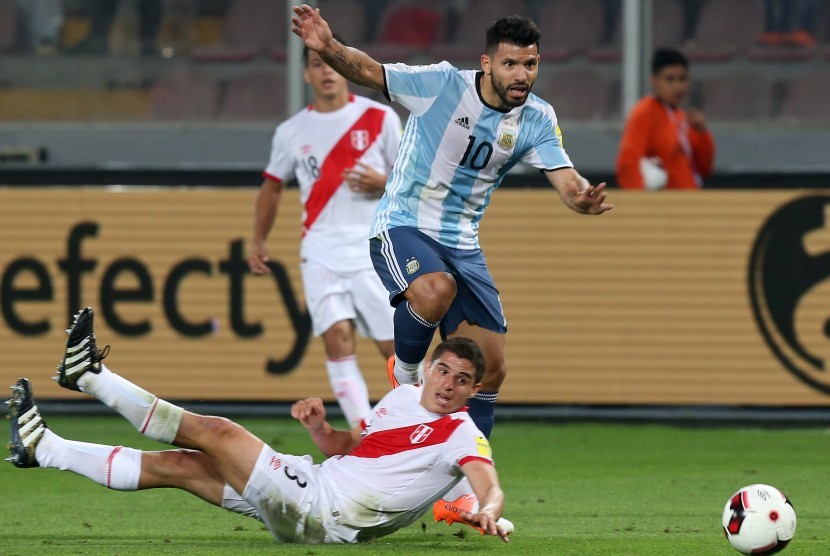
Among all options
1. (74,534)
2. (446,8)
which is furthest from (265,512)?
(446,8)

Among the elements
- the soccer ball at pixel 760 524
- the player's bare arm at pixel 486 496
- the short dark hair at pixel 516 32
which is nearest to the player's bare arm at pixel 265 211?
the short dark hair at pixel 516 32

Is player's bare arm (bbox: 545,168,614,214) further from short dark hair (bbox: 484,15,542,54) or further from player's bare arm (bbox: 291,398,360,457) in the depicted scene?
player's bare arm (bbox: 291,398,360,457)

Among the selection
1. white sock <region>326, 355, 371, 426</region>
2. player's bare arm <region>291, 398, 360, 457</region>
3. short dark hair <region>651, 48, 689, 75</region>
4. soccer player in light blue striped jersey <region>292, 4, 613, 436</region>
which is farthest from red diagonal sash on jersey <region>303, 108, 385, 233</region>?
player's bare arm <region>291, 398, 360, 457</region>

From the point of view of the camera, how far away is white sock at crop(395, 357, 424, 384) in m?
7.23

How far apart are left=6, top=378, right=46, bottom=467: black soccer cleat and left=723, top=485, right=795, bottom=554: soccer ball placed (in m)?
2.64

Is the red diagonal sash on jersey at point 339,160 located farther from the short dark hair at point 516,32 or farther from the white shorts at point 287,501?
the white shorts at point 287,501

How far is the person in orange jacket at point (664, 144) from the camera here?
36.4 feet

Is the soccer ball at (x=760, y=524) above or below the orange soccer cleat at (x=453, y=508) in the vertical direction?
above

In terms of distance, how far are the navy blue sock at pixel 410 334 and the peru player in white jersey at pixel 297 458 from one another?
0.92 metres

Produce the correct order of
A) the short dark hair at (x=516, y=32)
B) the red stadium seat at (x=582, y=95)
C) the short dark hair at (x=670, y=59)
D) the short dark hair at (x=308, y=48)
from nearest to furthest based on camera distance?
the short dark hair at (x=516, y=32) → the short dark hair at (x=308, y=48) → the short dark hair at (x=670, y=59) → the red stadium seat at (x=582, y=95)

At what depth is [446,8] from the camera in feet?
46.5

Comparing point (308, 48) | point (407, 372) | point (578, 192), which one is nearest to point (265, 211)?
point (308, 48)

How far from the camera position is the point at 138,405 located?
6.02 m

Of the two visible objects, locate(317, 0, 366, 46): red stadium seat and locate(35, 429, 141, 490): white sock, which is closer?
locate(35, 429, 141, 490): white sock
